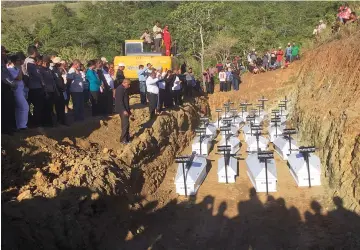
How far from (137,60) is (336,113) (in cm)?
969

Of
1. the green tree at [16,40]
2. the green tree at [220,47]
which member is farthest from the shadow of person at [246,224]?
the green tree at [220,47]

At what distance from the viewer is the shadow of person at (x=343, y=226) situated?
8.60m

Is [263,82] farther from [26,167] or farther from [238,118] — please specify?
[26,167]

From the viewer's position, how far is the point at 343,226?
377 inches

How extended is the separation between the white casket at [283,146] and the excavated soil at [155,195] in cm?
32

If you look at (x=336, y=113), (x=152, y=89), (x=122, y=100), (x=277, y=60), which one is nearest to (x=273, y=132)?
(x=336, y=113)

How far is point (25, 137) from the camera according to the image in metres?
9.13

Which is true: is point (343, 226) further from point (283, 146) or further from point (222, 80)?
point (222, 80)

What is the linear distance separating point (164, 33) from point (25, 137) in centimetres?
1230

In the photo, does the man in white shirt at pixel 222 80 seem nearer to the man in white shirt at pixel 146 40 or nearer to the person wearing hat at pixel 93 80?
the man in white shirt at pixel 146 40

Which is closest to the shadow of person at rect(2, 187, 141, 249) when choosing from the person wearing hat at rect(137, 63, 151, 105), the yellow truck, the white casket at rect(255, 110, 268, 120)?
the person wearing hat at rect(137, 63, 151, 105)

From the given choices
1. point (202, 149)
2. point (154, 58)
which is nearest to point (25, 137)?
point (202, 149)

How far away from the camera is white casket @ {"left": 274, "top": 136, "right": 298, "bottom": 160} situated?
49.0ft

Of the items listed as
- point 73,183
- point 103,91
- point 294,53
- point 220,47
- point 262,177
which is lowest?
point 262,177
